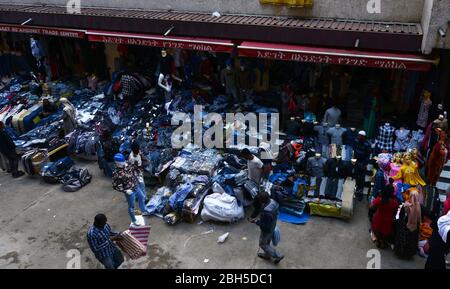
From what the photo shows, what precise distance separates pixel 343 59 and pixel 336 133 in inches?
74.6

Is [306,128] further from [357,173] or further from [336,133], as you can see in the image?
[357,173]

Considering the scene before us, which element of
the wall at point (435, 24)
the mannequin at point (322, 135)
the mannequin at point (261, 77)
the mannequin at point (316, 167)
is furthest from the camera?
the mannequin at point (261, 77)

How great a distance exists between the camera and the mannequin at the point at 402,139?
10.4 metres

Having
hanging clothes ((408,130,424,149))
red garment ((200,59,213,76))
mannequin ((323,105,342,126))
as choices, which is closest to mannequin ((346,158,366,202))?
hanging clothes ((408,130,424,149))

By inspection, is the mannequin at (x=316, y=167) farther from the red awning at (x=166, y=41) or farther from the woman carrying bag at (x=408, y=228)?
the red awning at (x=166, y=41)

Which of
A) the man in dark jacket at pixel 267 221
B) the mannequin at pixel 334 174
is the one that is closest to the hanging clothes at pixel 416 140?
the mannequin at pixel 334 174

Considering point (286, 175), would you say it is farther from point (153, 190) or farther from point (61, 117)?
point (61, 117)

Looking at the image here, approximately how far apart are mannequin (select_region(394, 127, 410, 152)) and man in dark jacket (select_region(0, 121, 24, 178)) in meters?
10.5

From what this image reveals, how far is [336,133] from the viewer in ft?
34.9

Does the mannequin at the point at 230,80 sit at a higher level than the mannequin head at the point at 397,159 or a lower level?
higher

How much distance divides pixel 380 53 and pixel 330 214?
4172mm

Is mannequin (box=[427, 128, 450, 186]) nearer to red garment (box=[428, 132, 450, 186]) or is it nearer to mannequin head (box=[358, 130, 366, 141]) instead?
red garment (box=[428, 132, 450, 186])

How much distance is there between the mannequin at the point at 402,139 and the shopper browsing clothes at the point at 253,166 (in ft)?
12.2

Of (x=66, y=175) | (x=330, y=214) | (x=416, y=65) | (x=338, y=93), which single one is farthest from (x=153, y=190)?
(x=416, y=65)
